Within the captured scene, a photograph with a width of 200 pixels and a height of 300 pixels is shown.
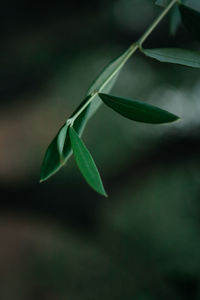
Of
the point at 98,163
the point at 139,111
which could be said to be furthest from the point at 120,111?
the point at 98,163

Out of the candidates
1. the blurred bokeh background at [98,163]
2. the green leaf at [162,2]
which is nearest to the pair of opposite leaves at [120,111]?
the green leaf at [162,2]

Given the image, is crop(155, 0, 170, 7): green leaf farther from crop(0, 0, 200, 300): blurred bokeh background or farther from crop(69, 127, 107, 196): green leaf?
crop(0, 0, 200, 300): blurred bokeh background

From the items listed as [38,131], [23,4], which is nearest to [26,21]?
[23,4]

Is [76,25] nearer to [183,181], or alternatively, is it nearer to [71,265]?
[183,181]

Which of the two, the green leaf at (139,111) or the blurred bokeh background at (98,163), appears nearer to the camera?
the green leaf at (139,111)

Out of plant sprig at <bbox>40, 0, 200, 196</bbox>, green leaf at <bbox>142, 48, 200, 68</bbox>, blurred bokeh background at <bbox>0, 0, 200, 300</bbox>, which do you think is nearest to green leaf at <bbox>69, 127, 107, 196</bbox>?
plant sprig at <bbox>40, 0, 200, 196</bbox>

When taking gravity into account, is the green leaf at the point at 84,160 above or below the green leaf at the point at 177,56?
below

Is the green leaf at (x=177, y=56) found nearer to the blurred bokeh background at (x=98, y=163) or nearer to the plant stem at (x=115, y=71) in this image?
the plant stem at (x=115, y=71)
